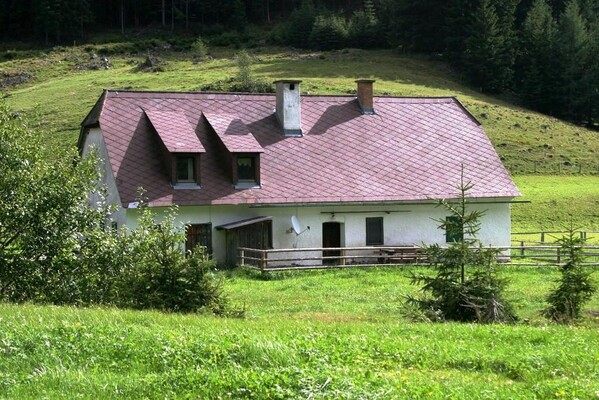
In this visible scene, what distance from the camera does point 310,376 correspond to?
7.51m

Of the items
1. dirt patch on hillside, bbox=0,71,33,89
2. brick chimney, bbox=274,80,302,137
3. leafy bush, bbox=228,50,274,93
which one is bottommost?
brick chimney, bbox=274,80,302,137

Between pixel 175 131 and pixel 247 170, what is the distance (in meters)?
3.10

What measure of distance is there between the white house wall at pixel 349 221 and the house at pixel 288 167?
4 cm

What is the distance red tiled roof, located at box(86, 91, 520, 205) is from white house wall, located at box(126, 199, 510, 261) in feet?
2.04

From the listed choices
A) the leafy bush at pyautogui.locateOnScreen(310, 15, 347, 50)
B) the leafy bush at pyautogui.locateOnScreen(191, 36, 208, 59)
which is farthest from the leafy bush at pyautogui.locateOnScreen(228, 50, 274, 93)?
the leafy bush at pyautogui.locateOnScreen(310, 15, 347, 50)

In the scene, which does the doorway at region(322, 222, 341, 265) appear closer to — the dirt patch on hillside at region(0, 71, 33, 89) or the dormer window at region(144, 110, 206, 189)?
the dormer window at region(144, 110, 206, 189)

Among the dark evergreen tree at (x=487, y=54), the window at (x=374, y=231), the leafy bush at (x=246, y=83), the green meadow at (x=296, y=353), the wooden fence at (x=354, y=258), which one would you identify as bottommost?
the wooden fence at (x=354, y=258)

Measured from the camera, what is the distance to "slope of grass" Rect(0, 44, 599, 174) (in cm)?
5700

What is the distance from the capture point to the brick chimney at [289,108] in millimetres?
32844

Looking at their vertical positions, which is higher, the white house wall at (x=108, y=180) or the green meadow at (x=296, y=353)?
the white house wall at (x=108, y=180)

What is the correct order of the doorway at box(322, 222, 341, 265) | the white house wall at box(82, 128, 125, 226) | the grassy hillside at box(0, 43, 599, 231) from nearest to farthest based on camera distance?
the white house wall at box(82, 128, 125, 226) < the doorway at box(322, 222, 341, 265) < the grassy hillside at box(0, 43, 599, 231)

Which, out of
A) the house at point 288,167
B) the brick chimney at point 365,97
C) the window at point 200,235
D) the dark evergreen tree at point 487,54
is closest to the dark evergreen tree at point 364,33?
the dark evergreen tree at point 487,54

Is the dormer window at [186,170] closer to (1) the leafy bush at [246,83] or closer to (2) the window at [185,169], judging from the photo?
(2) the window at [185,169]

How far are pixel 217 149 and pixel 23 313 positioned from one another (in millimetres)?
19581
